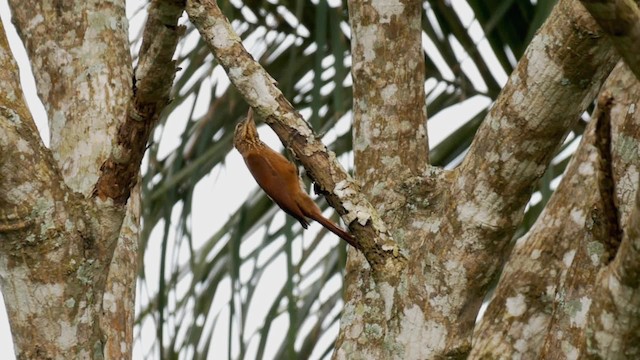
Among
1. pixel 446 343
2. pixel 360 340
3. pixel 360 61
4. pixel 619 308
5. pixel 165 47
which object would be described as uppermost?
pixel 360 61

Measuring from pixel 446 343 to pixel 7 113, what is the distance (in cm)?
72

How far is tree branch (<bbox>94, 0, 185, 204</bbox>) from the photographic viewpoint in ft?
5.90

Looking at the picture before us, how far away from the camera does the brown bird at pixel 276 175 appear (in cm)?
200

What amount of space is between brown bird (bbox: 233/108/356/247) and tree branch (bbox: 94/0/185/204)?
163 millimetres

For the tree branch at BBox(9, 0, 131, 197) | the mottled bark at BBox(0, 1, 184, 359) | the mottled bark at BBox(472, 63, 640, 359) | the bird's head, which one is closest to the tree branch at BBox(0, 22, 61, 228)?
the mottled bark at BBox(0, 1, 184, 359)

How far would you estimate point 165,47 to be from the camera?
5.99ft

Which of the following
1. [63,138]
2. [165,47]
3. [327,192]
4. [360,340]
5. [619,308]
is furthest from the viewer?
[63,138]

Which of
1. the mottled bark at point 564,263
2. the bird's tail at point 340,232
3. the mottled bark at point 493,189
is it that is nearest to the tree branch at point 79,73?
the bird's tail at point 340,232

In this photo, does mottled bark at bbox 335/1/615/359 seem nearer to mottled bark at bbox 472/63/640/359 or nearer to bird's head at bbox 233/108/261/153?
mottled bark at bbox 472/63/640/359

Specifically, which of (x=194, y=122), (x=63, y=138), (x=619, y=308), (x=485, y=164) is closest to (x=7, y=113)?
(x=63, y=138)

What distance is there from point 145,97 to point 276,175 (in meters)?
0.25

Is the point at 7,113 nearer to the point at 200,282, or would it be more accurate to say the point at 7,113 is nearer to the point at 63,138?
the point at 63,138

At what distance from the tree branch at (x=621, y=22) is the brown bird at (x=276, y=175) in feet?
2.41

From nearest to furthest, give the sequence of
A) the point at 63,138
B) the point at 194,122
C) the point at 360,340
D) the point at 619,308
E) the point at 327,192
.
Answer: the point at 619,308, the point at 327,192, the point at 360,340, the point at 63,138, the point at 194,122
